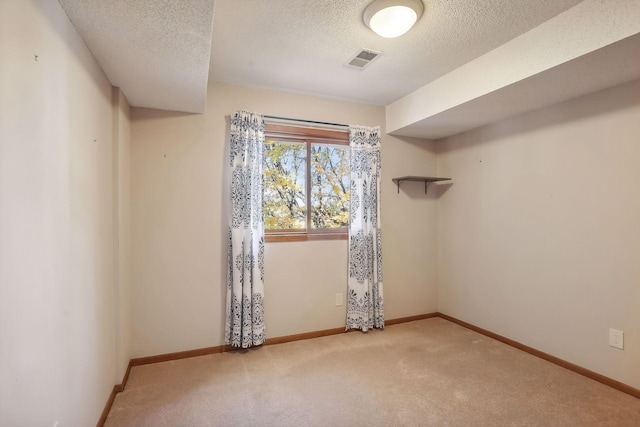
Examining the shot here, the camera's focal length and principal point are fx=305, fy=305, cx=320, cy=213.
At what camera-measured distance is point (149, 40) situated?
1.56 meters

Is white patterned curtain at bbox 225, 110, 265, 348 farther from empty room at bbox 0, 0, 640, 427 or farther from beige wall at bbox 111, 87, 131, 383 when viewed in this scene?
beige wall at bbox 111, 87, 131, 383

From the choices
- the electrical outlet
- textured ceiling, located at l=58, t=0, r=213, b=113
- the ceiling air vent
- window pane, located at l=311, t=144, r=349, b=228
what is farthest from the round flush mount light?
the electrical outlet

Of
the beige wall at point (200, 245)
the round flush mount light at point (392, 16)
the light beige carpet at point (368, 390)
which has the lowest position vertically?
the light beige carpet at point (368, 390)

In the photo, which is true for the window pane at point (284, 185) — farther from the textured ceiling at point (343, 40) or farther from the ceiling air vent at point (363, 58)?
the ceiling air vent at point (363, 58)

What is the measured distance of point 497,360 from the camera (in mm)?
2574

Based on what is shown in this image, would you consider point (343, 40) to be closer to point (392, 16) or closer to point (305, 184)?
point (392, 16)

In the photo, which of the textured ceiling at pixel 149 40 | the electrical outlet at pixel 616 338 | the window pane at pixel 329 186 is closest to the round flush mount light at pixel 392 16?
the textured ceiling at pixel 149 40

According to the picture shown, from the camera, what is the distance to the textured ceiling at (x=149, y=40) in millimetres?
1333

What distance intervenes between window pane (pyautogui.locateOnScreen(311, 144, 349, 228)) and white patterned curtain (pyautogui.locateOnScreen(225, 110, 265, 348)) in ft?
2.06

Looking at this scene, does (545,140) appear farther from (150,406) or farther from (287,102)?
(150,406)

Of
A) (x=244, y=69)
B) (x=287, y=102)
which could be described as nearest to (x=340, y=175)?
(x=287, y=102)

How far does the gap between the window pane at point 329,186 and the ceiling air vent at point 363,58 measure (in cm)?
92

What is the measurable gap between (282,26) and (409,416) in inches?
101

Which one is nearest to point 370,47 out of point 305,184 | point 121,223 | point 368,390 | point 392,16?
point 392,16
